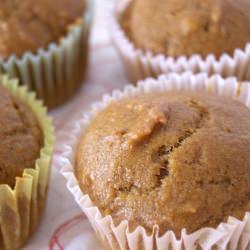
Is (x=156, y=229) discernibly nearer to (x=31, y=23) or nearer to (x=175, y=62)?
(x=175, y=62)

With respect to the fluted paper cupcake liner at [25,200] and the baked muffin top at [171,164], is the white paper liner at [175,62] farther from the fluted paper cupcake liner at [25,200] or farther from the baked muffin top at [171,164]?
the fluted paper cupcake liner at [25,200]

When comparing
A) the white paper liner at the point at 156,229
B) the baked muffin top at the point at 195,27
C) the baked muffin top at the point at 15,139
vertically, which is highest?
the baked muffin top at the point at 195,27

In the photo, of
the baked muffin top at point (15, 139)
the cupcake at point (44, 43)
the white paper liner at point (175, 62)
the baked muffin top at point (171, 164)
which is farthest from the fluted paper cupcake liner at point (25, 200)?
the white paper liner at point (175, 62)

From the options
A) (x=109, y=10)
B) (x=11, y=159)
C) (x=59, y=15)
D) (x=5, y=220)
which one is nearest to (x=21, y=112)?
(x=11, y=159)

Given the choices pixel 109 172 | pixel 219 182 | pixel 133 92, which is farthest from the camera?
pixel 133 92

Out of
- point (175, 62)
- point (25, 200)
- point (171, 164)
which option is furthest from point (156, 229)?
point (175, 62)

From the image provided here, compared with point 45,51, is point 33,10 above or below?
above

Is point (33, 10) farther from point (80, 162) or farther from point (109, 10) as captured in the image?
point (80, 162)
